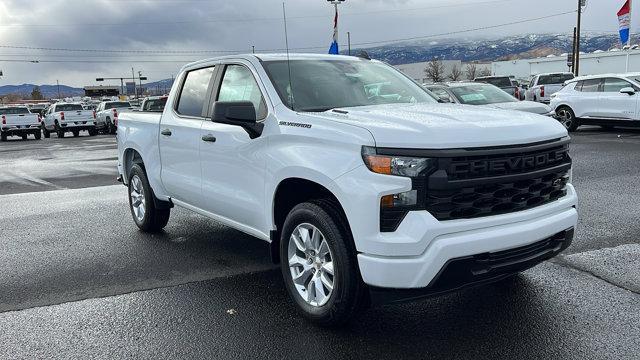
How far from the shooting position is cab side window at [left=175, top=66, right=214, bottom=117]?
5430 mm

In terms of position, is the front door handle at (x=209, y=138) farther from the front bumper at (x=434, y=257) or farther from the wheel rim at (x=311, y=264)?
the front bumper at (x=434, y=257)

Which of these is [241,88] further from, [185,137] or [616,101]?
[616,101]

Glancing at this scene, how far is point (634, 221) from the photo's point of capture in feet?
21.2

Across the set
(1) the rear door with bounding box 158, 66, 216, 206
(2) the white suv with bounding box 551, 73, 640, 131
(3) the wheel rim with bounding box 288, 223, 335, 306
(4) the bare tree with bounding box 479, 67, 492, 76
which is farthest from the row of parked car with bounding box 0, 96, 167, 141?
(4) the bare tree with bounding box 479, 67, 492, 76

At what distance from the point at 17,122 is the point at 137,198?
26533 millimetres

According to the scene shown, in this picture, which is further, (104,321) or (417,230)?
(104,321)

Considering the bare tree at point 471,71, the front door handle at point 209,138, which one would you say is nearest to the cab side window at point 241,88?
the front door handle at point 209,138

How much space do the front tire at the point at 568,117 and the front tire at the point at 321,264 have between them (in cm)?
1551

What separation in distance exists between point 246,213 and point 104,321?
1315mm

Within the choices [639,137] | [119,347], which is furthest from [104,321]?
[639,137]

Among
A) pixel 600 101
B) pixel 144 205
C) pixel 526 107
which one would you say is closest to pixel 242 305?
pixel 144 205

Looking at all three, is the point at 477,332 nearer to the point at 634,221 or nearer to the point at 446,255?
the point at 446,255

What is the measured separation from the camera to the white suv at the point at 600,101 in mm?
15844

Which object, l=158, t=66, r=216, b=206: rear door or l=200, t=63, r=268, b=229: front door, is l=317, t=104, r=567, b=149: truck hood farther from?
l=158, t=66, r=216, b=206: rear door
